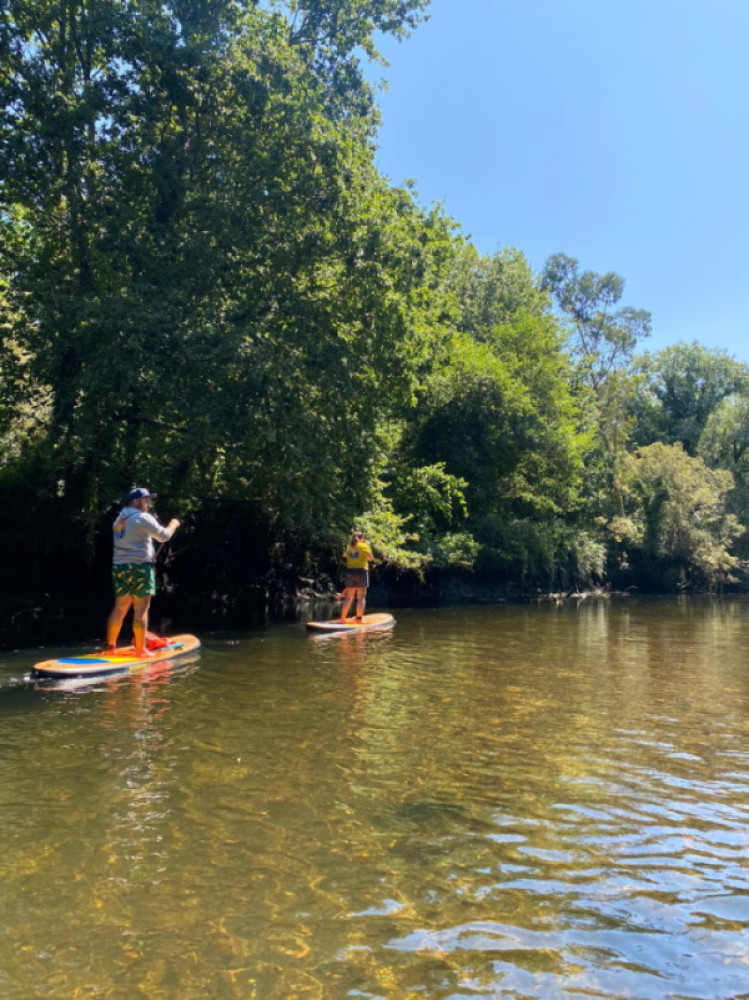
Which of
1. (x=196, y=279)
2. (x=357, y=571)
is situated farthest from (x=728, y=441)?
(x=196, y=279)

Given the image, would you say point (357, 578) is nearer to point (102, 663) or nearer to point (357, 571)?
point (357, 571)

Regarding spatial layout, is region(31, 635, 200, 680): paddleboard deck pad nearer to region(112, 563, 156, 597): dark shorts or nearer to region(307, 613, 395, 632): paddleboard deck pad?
region(112, 563, 156, 597): dark shorts

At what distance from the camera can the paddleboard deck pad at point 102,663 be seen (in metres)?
9.49

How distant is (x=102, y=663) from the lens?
1005 cm

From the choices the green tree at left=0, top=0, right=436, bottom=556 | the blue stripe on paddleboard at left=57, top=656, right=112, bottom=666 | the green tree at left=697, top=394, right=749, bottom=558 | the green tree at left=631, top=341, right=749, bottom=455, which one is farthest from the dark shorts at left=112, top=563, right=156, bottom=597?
the green tree at left=631, top=341, right=749, bottom=455

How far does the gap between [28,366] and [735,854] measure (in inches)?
633

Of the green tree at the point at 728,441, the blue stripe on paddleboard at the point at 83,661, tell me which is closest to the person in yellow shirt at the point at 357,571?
the blue stripe on paddleboard at the point at 83,661

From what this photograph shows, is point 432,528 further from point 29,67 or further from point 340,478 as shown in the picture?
point 29,67

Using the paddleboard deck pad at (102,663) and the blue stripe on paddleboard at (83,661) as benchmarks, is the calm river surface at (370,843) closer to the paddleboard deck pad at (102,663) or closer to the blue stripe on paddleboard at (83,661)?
the paddleboard deck pad at (102,663)

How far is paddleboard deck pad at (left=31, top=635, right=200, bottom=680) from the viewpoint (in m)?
9.49

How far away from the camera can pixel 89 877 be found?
4160 millimetres

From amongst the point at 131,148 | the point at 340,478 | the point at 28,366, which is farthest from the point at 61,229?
the point at 340,478

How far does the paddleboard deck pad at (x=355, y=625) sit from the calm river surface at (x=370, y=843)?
5.91 m

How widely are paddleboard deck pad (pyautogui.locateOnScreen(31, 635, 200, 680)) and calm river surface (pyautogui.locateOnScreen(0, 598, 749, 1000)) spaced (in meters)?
0.36
